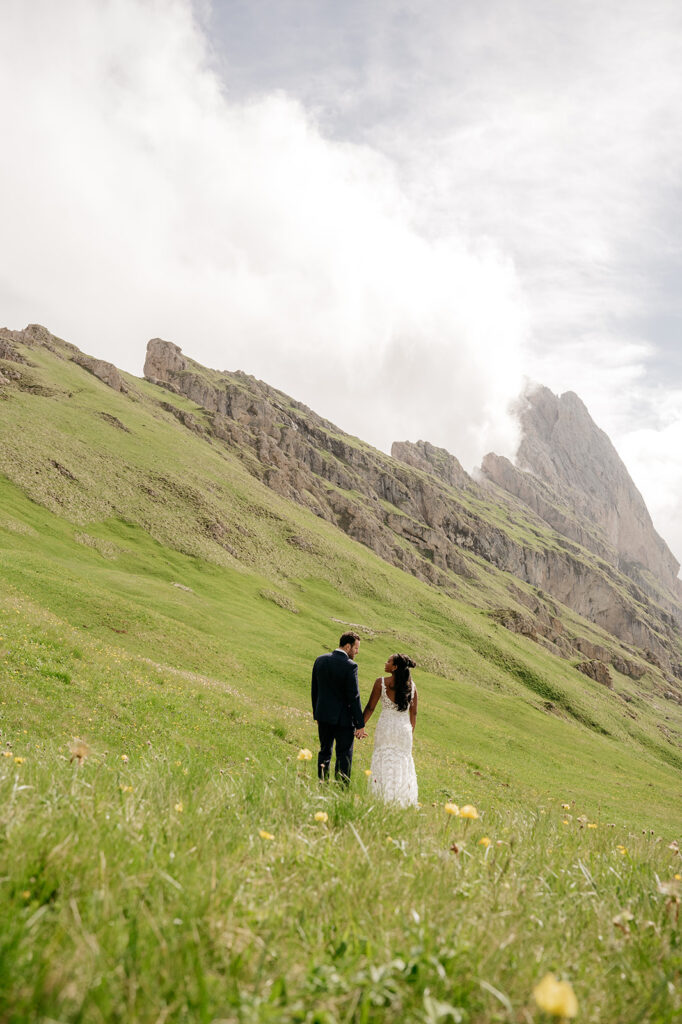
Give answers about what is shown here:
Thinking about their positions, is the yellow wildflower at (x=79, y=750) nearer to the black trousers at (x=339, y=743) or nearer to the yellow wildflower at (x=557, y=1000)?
the yellow wildflower at (x=557, y=1000)

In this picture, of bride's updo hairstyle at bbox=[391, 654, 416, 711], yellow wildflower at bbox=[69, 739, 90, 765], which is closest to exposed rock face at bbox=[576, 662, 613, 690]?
bride's updo hairstyle at bbox=[391, 654, 416, 711]

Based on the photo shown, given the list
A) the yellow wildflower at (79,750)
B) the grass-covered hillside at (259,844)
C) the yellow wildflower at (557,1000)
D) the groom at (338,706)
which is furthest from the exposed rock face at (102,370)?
the yellow wildflower at (557,1000)

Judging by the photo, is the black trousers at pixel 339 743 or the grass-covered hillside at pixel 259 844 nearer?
the grass-covered hillside at pixel 259 844

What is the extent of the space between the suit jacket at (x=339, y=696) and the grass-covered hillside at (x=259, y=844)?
9.54 ft

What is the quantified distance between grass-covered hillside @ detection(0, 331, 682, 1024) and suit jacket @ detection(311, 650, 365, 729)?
2907 mm

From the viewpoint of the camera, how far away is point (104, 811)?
12.9 feet

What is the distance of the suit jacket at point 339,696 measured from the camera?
1164cm

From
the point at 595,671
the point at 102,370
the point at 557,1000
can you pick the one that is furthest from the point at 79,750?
the point at 102,370

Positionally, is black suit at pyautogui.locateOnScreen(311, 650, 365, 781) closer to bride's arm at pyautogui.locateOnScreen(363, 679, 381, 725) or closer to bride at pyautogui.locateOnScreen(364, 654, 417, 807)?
bride's arm at pyautogui.locateOnScreen(363, 679, 381, 725)

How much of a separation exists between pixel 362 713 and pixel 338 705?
549 mm

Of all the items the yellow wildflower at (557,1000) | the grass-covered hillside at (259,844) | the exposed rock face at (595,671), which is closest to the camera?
the yellow wildflower at (557,1000)

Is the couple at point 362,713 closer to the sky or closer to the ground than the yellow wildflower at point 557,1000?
closer to the ground

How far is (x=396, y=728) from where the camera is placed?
1130 centimetres

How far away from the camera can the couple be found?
11203mm
